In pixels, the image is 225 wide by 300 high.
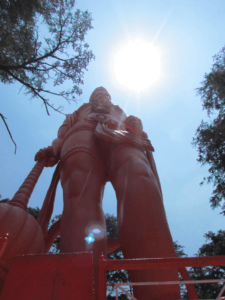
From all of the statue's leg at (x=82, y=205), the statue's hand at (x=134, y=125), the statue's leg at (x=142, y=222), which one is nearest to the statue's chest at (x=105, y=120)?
the statue's hand at (x=134, y=125)

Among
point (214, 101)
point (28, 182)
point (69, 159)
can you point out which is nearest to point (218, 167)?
point (214, 101)

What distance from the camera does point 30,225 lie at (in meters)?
2.10

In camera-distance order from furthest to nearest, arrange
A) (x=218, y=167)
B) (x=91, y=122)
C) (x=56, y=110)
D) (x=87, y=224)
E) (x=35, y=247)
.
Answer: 1. (x=218, y=167)
2. (x=56, y=110)
3. (x=91, y=122)
4. (x=87, y=224)
5. (x=35, y=247)

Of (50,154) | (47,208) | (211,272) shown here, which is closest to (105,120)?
(50,154)

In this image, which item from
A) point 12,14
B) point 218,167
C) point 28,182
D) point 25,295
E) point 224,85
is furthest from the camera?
point 218,167

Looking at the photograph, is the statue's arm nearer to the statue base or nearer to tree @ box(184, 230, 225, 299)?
the statue base

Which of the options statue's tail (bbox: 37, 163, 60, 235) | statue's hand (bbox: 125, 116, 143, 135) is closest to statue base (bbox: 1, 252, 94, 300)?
statue's tail (bbox: 37, 163, 60, 235)

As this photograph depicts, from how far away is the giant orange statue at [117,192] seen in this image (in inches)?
82.4

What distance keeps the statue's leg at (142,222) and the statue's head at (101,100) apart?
171 cm

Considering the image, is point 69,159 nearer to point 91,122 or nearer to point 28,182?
point 28,182

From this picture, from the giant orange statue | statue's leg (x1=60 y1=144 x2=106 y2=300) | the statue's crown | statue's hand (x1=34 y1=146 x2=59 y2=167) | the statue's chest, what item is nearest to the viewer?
the giant orange statue

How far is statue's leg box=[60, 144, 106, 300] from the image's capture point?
2.33 meters

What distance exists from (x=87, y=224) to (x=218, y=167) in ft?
28.8

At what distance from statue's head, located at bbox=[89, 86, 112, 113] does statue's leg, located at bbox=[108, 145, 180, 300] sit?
171 cm
